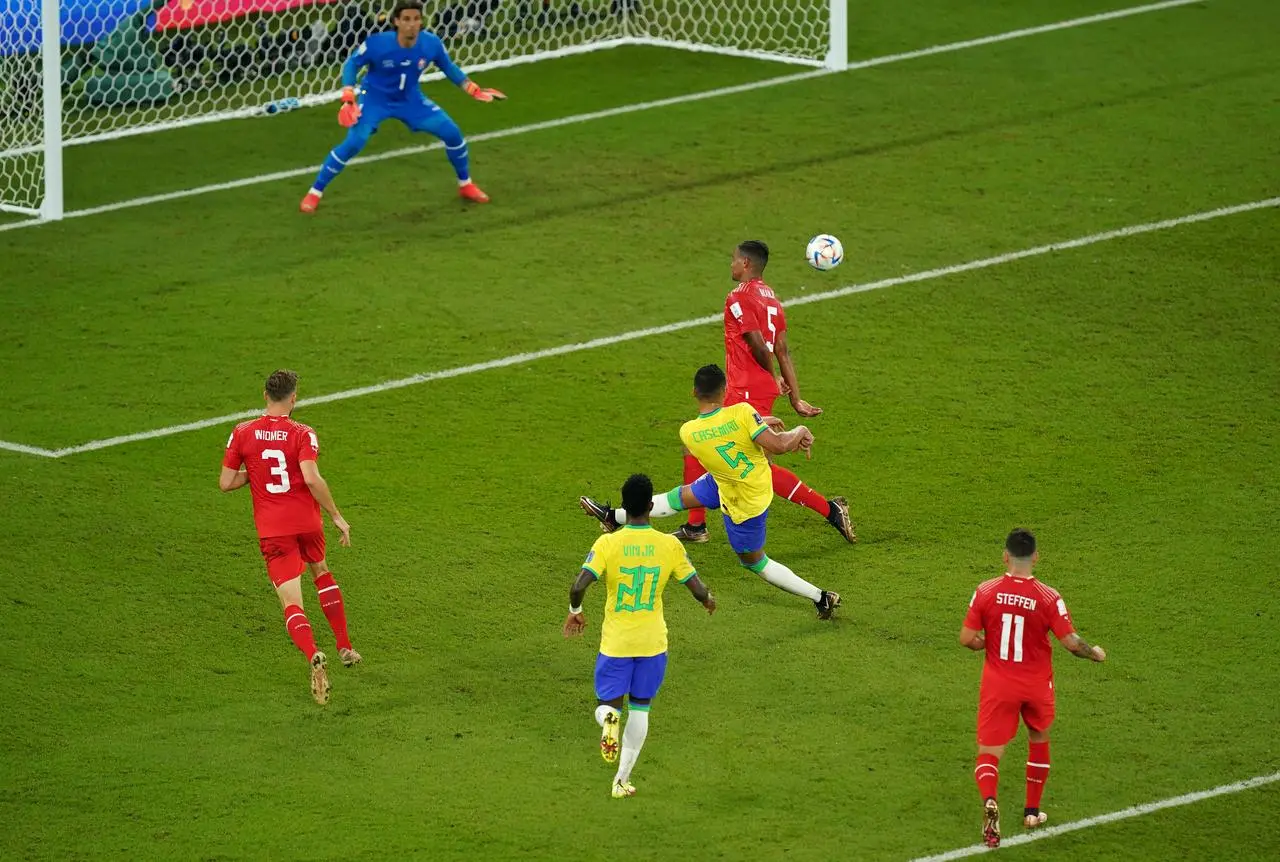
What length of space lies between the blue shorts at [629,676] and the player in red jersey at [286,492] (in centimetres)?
178

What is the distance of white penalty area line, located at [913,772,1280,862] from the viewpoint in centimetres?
999

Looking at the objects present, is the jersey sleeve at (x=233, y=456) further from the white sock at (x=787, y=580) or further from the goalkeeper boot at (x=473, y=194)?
the goalkeeper boot at (x=473, y=194)

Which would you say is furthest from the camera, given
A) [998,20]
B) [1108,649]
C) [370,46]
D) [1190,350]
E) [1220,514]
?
[998,20]

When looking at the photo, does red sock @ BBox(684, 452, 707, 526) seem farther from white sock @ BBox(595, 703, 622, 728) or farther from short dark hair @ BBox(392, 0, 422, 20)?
short dark hair @ BBox(392, 0, 422, 20)

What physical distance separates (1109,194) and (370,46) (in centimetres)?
677

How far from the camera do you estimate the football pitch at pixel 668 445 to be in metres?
10.7

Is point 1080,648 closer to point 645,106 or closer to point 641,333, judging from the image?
point 641,333

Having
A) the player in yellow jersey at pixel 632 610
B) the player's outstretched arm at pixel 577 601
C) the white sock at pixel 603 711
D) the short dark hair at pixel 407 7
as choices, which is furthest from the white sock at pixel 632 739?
the short dark hair at pixel 407 7

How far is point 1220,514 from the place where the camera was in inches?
535

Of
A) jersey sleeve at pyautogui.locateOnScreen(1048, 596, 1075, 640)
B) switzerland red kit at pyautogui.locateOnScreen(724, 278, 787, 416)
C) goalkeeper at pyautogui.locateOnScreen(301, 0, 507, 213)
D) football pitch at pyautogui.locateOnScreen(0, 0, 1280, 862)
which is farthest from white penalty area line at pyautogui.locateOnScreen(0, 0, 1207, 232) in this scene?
jersey sleeve at pyautogui.locateOnScreen(1048, 596, 1075, 640)

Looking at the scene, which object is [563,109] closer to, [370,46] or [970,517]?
[370,46]

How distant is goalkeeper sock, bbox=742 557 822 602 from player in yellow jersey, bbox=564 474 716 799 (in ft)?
5.78

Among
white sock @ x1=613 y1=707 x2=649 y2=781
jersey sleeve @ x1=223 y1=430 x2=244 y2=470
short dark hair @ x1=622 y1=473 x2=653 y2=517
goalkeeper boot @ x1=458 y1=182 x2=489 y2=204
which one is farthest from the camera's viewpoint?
goalkeeper boot @ x1=458 y1=182 x2=489 y2=204

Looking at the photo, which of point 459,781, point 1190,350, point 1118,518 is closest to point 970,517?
point 1118,518
